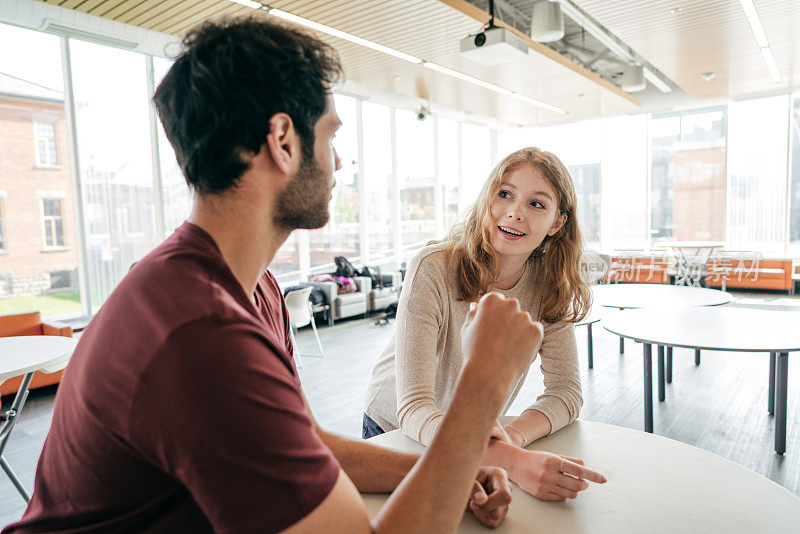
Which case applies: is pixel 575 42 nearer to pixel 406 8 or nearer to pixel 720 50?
pixel 720 50

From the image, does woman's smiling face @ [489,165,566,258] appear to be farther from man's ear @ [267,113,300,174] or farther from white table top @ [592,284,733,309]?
white table top @ [592,284,733,309]

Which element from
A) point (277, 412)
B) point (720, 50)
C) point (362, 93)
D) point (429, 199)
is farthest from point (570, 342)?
point (429, 199)

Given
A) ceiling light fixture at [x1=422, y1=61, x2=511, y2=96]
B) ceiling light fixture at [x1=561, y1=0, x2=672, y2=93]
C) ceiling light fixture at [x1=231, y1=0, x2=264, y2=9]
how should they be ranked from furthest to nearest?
ceiling light fixture at [x1=422, y1=61, x2=511, y2=96] → ceiling light fixture at [x1=561, y1=0, x2=672, y2=93] → ceiling light fixture at [x1=231, y1=0, x2=264, y2=9]

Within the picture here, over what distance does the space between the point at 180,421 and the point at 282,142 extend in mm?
421

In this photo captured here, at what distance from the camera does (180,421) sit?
0.57 m

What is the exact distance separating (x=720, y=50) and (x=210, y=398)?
28.6ft

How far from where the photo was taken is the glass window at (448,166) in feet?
38.8

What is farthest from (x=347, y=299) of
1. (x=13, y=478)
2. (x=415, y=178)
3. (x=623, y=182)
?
(x=623, y=182)

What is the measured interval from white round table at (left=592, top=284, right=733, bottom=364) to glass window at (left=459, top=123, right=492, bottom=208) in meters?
7.52

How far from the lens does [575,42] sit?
10.3 m

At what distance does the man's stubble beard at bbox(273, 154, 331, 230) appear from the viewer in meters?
0.82

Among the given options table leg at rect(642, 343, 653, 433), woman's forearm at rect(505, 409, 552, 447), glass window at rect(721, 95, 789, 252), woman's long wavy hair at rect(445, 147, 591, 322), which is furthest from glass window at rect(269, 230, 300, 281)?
glass window at rect(721, 95, 789, 252)

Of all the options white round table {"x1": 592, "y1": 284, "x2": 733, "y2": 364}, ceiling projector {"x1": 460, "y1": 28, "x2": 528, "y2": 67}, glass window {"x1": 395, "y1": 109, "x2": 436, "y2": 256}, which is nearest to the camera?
white round table {"x1": 592, "y1": 284, "x2": 733, "y2": 364}

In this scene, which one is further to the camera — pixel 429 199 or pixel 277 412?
pixel 429 199
